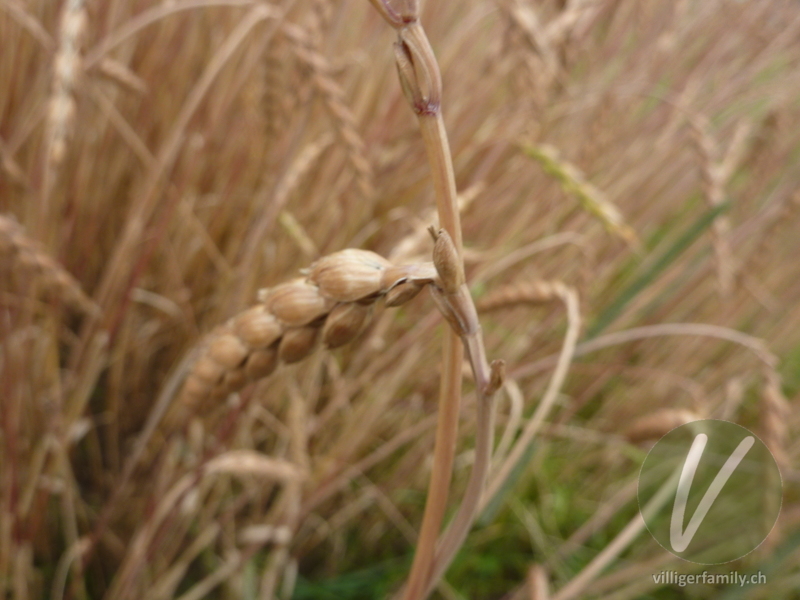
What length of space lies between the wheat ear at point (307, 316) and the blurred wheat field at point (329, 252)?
0.24m

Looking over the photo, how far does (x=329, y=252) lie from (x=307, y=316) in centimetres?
52

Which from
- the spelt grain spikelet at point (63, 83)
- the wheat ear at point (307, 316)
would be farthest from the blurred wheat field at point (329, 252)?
the wheat ear at point (307, 316)

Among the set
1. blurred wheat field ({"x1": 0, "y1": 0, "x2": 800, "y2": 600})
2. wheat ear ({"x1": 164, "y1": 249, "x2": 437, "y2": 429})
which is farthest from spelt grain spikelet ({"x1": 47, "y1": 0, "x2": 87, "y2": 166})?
wheat ear ({"x1": 164, "y1": 249, "x2": 437, "y2": 429})

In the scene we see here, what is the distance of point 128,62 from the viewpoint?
0.77 meters

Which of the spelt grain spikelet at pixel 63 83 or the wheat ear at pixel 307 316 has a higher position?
the spelt grain spikelet at pixel 63 83

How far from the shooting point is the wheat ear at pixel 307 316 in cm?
18

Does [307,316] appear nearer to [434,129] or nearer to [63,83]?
[434,129]

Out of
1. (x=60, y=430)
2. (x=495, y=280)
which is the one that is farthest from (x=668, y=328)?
(x=60, y=430)

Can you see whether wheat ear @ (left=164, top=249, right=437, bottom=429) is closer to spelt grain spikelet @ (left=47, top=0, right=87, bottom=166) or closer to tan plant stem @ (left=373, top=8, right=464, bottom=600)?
tan plant stem @ (left=373, top=8, right=464, bottom=600)

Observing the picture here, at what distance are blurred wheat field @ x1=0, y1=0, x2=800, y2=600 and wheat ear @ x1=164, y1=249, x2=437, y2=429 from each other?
0.24 m

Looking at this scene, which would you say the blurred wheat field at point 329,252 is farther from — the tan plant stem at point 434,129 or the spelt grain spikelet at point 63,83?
the tan plant stem at point 434,129

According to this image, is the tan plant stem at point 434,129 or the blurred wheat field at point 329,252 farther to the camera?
the blurred wheat field at point 329,252

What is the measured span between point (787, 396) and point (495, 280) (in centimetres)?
90

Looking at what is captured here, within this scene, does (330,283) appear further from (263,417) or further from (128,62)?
(128,62)
